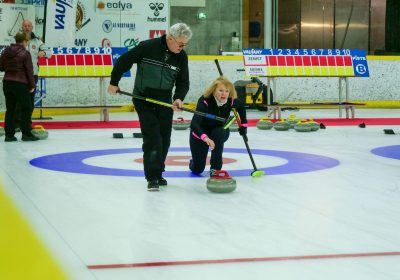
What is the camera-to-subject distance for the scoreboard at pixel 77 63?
47.4ft

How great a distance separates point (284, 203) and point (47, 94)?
11228 millimetres

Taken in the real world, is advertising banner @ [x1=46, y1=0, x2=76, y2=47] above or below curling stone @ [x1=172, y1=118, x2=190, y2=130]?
above

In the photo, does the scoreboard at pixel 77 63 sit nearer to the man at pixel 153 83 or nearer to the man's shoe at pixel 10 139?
the man's shoe at pixel 10 139

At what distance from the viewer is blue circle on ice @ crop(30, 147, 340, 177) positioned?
7.59m

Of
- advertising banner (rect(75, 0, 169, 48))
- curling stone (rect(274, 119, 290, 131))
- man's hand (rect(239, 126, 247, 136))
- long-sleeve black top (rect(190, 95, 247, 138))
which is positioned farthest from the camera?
advertising banner (rect(75, 0, 169, 48))

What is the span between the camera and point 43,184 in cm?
675

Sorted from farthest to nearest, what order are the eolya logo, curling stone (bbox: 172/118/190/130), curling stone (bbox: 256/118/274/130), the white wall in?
the eolya logo < the white wall < curling stone (bbox: 256/118/274/130) < curling stone (bbox: 172/118/190/130)

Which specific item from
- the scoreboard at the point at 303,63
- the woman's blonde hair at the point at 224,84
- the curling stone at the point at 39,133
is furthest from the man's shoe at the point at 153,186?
the scoreboard at the point at 303,63

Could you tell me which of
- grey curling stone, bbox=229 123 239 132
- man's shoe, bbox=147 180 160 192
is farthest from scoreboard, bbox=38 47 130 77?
man's shoe, bbox=147 180 160 192

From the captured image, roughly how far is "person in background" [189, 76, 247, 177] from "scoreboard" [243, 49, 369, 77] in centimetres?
760

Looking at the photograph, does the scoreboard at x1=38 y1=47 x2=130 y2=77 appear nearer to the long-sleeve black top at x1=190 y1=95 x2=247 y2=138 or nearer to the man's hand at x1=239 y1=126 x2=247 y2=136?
the long-sleeve black top at x1=190 y1=95 x2=247 y2=138

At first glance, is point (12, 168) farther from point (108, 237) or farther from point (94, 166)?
point (108, 237)

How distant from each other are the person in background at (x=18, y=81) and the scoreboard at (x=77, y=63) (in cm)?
364

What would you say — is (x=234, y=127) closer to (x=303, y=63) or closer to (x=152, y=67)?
(x=303, y=63)
